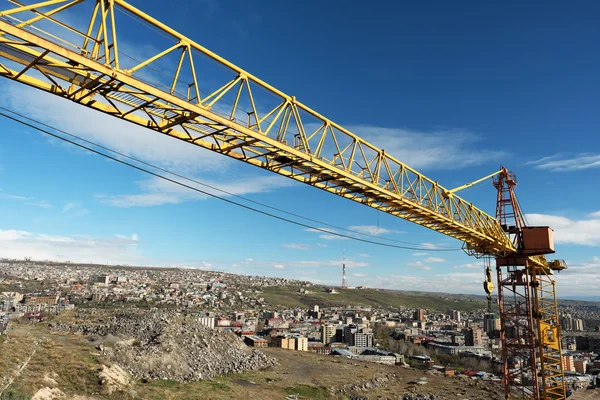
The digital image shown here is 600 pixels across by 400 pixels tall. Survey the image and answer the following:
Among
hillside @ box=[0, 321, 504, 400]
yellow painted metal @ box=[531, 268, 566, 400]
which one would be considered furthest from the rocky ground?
yellow painted metal @ box=[531, 268, 566, 400]

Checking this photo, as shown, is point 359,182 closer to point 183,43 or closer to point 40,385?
point 183,43

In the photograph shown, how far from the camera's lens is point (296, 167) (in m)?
15.1

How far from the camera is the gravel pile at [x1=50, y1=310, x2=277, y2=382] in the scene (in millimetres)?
29062

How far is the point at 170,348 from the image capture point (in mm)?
32312

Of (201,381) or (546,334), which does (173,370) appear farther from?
(546,334)

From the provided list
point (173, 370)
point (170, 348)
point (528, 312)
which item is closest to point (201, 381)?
point (173, 370)

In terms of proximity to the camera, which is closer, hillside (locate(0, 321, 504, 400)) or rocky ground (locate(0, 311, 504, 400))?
hillside (locate(0, 321, 504, 400))

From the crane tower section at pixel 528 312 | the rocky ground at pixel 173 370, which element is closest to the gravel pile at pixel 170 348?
the rocky ground at pixel 173 370

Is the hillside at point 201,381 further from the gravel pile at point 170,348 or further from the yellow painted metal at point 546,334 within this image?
the yellow painted metal at point 546,334

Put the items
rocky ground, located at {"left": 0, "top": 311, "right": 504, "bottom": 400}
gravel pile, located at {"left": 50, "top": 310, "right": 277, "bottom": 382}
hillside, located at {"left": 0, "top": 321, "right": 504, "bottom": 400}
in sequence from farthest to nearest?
1. gravel pile, located at {"left": 50, "top": 310, "right": 277, "bottom": 382}
2. rocky ground, located at {"left": 0, "top": 311, "right": 504, "bottom": 400}
3. hillside, located at {"left": 0, "top": 321, "right": 504, "bottom": 400}

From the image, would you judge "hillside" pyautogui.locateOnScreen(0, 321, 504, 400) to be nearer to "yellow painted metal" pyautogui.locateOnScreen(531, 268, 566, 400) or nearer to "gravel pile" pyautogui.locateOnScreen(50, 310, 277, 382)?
"gravel pile" pyautogui.locateOnScreen(50, 310, 277, 382)

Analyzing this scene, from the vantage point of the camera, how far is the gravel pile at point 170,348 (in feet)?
95.3

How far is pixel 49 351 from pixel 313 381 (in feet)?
69.6

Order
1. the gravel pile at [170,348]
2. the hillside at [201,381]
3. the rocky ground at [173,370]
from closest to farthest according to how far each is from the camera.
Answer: the hillside at [201,381], the rocky ground at [173,370], the gravel pile at [170,348]
